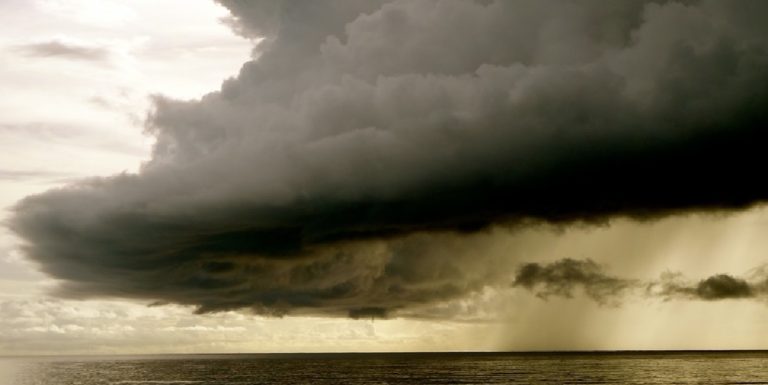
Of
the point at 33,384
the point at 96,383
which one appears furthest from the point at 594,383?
the point at 33,384

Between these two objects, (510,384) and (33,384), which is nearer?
(510,384)

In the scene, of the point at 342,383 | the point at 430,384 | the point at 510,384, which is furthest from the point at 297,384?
the point at 510,384

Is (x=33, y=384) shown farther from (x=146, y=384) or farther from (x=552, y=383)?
(x=552, y=383)

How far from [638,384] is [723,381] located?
69.8ft

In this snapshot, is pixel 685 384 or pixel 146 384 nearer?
pixel 685 384

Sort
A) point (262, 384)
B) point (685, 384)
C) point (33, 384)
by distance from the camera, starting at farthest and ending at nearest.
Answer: point (33, 384), point (262, 384), point (685, 384)

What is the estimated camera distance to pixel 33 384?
192m

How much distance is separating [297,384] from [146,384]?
36.4m

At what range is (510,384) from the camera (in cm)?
15925

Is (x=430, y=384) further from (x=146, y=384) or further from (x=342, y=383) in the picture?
(x=146, y=384)

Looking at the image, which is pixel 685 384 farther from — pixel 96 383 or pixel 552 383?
pixel 96 383

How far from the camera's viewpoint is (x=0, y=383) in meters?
199

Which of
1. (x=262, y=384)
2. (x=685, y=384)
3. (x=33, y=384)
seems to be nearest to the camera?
(x=685, y=384)

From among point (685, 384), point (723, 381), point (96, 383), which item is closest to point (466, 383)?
point (685, 384)
